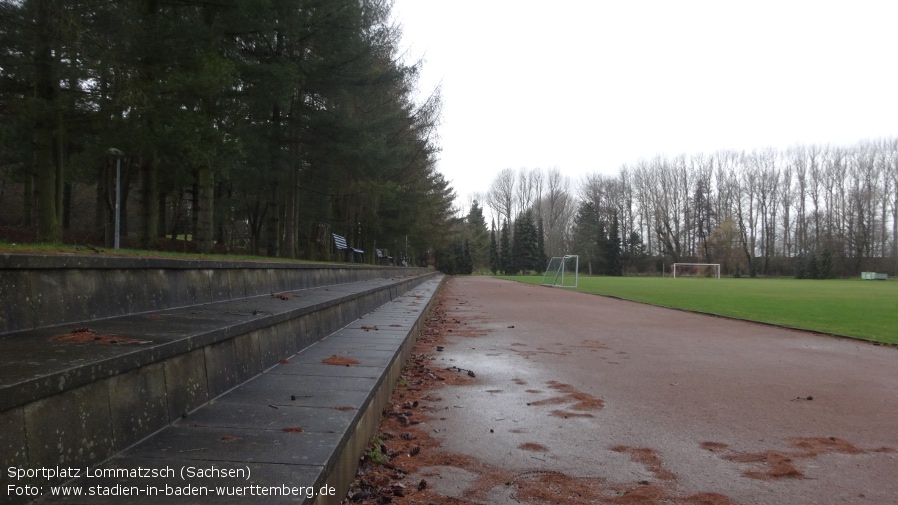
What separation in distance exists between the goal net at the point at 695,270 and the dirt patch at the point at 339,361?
7229 cm

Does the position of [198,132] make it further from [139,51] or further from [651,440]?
[651,440]

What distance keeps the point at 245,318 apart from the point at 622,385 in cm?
399

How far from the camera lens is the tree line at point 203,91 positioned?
9531 mm

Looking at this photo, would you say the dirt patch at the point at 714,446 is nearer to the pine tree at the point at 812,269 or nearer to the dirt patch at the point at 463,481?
the dirt patch at the point at 463,481

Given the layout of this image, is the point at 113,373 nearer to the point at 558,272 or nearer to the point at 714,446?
the point at 714,446

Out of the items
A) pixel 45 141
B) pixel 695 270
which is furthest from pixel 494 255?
pixel 45 141

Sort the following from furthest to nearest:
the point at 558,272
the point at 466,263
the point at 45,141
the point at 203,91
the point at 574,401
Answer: the point at 466,263, the point at 558,272, the point at 45,141, the point at 203,91, the point at 574,401

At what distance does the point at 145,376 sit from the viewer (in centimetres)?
223

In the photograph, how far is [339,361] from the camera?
4.11 metres

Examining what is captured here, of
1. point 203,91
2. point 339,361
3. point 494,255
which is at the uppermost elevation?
point 203,91

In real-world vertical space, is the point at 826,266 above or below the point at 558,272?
above

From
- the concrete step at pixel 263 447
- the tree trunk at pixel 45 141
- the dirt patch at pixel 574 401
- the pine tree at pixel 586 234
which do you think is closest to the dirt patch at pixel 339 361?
the concrete step at pixel 263 447

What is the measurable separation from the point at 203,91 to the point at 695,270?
73.5 meters

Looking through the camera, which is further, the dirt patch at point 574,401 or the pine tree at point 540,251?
the pine tree at point 540,251
